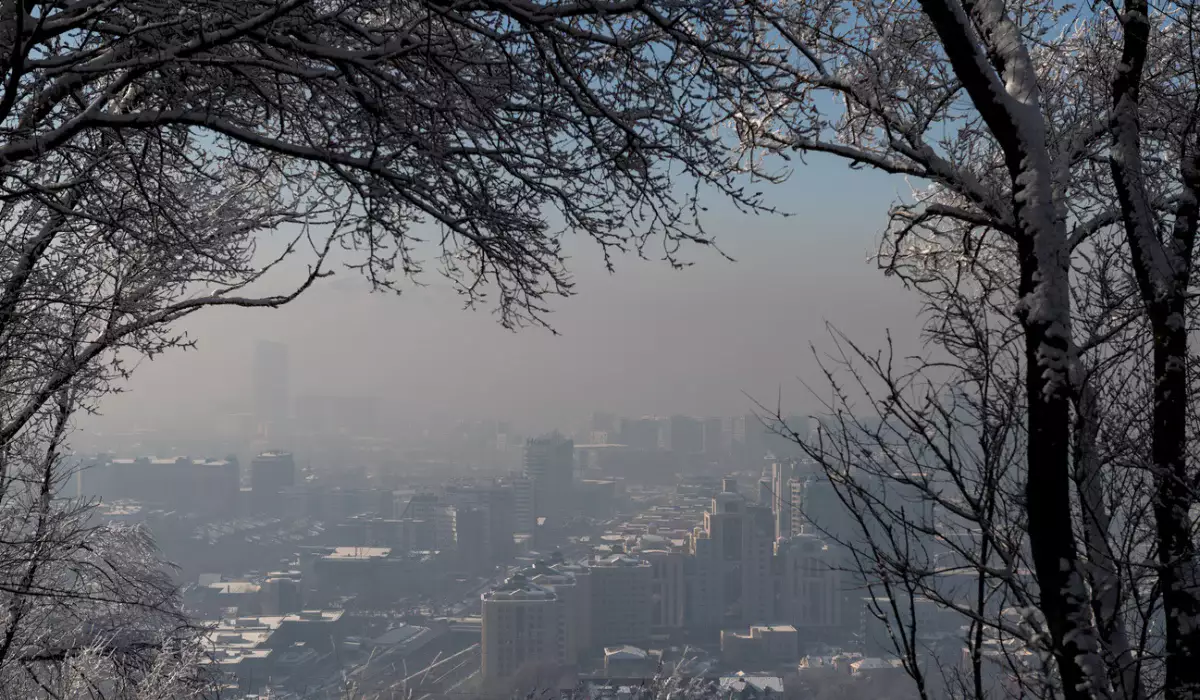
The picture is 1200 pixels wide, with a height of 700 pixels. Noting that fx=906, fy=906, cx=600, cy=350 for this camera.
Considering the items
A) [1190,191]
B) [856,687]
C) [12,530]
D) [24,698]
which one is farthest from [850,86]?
[856,687]

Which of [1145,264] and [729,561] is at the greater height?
[1145,264]

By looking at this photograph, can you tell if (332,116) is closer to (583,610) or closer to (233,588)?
(583,610)

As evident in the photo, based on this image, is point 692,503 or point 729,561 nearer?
point 729,561

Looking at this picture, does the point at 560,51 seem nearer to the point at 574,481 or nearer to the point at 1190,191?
the point at 1190,191

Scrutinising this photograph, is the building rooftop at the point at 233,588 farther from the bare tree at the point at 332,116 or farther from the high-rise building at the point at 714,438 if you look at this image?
the high-rise building at the point at 714,438

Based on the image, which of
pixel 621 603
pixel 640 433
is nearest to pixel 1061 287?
pixel 621 603

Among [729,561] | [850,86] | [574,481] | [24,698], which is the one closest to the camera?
[850,86]

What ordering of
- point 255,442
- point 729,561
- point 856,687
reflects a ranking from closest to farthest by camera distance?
point 856,687, point 729,561, point 255,442

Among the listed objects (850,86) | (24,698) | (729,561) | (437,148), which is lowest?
(729,561)
